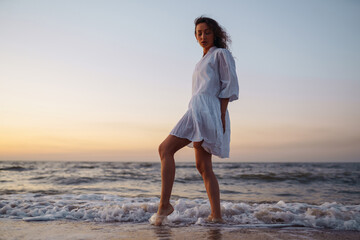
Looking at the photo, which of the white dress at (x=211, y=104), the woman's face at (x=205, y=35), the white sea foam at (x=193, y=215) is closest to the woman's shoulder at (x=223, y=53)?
the white dress at (x=211, y=104)

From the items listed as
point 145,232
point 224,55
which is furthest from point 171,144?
point 224,55

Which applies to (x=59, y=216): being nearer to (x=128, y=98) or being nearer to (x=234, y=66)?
(x=234, y=66)

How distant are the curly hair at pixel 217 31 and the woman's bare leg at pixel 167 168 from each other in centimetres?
108

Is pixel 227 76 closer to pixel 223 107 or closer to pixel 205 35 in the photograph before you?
pixel 223 107

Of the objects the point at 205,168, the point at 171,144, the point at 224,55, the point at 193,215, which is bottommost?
the point at 193,215

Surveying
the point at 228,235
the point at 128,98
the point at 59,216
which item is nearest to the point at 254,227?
the point at 228,235

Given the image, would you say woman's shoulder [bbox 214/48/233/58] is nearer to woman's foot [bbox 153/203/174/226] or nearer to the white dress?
the white dress

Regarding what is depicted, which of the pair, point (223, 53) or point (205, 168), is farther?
point (205, 168)

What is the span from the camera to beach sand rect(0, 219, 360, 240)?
7.49ft

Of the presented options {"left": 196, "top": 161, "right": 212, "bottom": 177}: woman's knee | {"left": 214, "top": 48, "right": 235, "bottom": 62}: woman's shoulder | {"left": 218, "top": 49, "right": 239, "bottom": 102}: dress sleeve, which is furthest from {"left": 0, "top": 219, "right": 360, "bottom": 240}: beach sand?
{"left": 214, "top": 48, "right": 235, "bottom": 62}: woman's shoulder

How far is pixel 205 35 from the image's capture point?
2961 mm

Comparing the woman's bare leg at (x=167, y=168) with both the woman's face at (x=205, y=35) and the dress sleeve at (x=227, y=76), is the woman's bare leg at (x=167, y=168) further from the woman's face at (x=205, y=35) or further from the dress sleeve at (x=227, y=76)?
the woman's face at (x=205, y=35)

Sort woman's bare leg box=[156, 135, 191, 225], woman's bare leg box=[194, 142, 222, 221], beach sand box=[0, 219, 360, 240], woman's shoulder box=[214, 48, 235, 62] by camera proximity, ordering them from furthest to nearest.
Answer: woman's bare leg box=[194, 142, 222, 221] < woman's shoulder box=[214, 48, 235, 62] < woman's bare leg box=[156, 135, 191, 225] < beach sand box=[0, 219, 360, 240]

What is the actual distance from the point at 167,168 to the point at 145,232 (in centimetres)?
58
